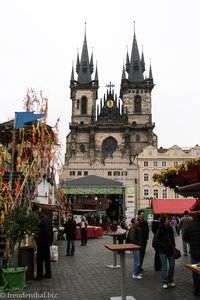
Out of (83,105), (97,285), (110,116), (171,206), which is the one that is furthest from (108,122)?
(97,285)

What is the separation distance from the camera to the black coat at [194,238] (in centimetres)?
646

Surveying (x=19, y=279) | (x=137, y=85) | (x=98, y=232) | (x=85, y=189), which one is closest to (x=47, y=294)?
(x=19, y=279)

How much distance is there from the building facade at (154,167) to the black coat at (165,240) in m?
45.9

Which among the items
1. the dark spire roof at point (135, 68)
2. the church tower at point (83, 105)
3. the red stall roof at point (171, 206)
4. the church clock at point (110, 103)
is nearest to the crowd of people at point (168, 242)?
the red stall roof at point (171, 206)

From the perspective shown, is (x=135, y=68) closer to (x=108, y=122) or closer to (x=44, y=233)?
(x=108, y=122)

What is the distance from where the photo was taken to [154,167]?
54.3m

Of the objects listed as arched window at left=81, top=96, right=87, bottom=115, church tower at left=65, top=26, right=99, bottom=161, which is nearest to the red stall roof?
church tower at left=65, top=26, right=99, bottom=161

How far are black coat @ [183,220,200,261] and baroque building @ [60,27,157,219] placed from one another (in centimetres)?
5198

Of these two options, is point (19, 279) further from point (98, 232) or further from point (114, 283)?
point (98, 232)

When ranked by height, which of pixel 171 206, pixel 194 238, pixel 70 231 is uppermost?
pixel 171 206

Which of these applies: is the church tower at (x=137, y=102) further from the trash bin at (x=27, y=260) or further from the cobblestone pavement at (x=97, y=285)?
the trash bin at (x=27, y=260)

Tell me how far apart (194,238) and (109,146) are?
61.0m

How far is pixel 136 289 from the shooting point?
6.98 metres

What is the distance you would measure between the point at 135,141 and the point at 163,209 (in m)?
39.2
